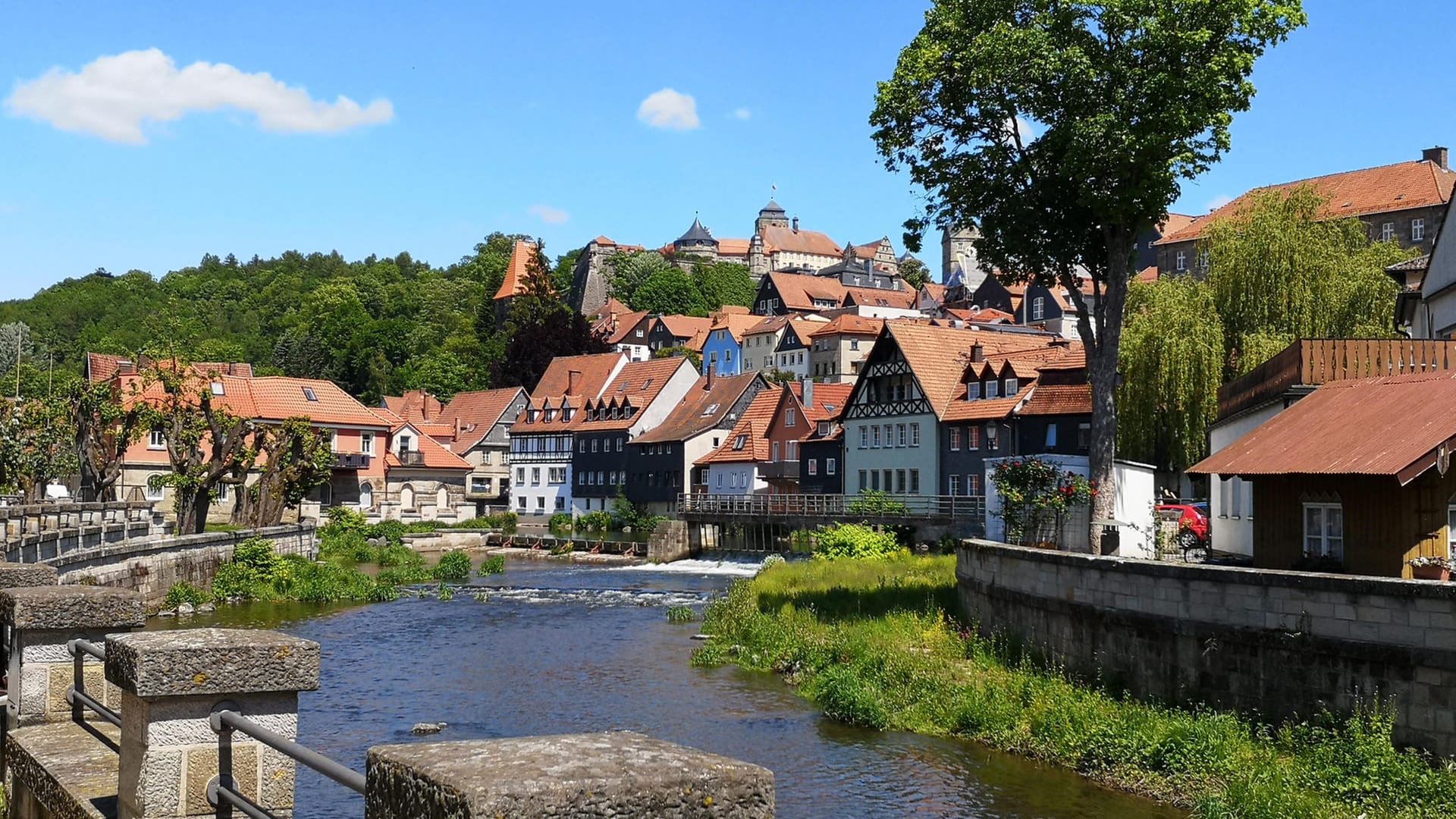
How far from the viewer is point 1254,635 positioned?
60.3ft

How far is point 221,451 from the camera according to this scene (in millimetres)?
→ 46875

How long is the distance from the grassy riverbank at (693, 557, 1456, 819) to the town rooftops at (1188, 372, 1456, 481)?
13.0 feet

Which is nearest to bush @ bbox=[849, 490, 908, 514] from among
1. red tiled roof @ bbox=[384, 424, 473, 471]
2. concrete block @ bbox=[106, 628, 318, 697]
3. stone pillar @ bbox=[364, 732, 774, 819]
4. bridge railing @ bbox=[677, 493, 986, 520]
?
bridge railing @ bbox=[677, 493, 986, 520]

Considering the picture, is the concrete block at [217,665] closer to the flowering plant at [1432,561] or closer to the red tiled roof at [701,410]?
the flowering plant at [1432,561]

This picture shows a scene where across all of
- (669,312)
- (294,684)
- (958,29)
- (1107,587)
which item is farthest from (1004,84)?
(669,312)

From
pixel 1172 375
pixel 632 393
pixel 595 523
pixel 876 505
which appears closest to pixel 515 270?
pixel 632 393

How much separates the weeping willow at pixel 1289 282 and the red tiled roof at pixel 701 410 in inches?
1555

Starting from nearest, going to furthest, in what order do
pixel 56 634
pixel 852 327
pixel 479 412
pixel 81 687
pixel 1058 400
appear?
1. pixel 81 687
2. pixel 56 634
3. pixel 1058 400
4. pixel 479 412
5. pixel 852 327

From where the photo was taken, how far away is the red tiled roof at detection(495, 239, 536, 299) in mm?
160875

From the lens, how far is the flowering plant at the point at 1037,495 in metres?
31.6

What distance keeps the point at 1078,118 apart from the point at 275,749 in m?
26.8

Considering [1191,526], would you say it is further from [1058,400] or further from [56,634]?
[56,634]

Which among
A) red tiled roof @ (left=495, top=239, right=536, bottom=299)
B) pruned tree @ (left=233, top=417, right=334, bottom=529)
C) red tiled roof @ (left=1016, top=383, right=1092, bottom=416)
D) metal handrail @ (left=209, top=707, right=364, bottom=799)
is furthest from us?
red tiled roof @ (left=495, top=239, right=536, bottom=299)

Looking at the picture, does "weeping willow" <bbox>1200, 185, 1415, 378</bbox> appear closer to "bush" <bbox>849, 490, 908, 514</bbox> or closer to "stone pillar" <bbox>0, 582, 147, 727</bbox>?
"bush" <bbox>849, 490, 908, 514</bbox>
